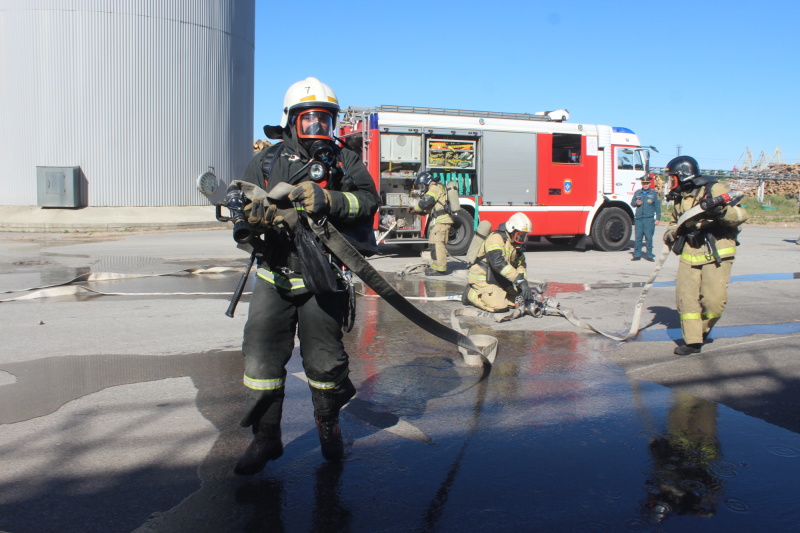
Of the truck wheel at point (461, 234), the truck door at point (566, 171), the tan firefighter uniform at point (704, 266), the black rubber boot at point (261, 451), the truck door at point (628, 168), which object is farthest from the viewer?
the truck door at point (628, 168)

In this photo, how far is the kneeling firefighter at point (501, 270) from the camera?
771 cm

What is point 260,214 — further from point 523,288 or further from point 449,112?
point 449,112

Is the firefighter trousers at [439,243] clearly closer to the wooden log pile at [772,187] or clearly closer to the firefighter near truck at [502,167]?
the firefighter near truck at [502,167]

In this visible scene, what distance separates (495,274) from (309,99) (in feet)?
16.2

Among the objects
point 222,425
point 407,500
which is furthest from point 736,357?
point 222,425

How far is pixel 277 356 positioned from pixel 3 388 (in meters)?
2.58

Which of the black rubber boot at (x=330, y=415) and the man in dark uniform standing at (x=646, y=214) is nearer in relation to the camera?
the black rubber boot at (x=330, y=415)

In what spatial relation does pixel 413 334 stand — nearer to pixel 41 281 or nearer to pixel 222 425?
pixel 222 425

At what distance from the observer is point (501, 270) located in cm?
771

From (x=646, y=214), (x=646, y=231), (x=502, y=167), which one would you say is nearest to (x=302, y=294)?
(x=646, y=214)

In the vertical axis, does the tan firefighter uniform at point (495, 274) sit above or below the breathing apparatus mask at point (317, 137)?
below

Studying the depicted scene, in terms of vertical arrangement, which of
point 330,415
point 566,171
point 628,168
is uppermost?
point 628,168

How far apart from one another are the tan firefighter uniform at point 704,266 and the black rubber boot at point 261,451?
389cm

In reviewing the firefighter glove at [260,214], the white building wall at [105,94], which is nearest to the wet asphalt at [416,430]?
the firefighter glove at [260,214]
